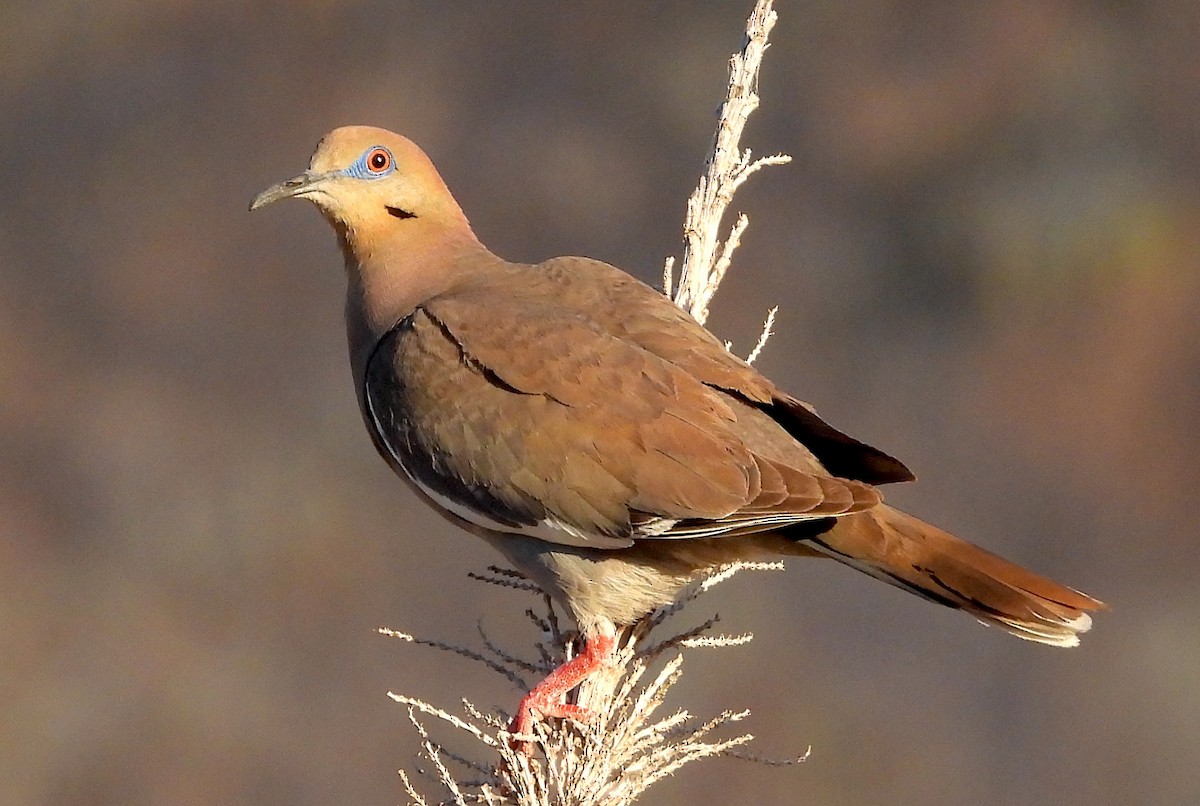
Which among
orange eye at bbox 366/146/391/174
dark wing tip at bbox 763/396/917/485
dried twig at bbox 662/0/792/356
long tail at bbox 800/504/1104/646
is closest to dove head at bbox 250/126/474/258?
orange eye at bbox 366/146/391/174

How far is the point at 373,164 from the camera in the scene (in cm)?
280

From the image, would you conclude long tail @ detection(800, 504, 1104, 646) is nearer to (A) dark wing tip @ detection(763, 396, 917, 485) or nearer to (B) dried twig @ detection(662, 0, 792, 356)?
(A) dark wing tip @ detection(763, 396, 917, 485)

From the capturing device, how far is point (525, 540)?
2.45 meters

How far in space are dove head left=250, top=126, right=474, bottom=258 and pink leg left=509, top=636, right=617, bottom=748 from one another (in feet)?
3.11

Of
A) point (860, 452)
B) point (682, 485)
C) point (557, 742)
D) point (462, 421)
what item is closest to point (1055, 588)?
point (860, 452)

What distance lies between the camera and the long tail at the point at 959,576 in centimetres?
221

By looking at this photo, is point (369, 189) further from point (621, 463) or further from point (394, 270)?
point (621, 463)

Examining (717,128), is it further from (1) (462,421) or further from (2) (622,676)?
(2) (622,676)

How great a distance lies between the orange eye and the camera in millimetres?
2791

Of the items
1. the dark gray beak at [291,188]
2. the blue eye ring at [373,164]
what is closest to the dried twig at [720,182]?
the blue eye ring at [373,164]

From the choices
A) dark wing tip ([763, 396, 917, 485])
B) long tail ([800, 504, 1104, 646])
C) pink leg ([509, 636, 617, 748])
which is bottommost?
pink leg ([509, 636, 617, 748])

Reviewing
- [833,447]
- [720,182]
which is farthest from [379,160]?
[833,447]

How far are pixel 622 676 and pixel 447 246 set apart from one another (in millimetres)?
964

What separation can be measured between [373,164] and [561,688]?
45.0 inches
